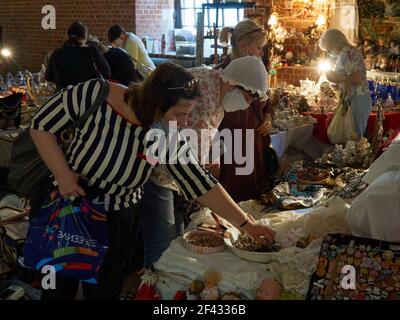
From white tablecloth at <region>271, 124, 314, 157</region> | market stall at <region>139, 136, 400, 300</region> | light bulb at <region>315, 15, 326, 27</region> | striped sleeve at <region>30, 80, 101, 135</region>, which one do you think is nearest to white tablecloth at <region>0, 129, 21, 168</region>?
white tablecloth at <region>271, 124, 314, 157</region>

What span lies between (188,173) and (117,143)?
27 centimetres

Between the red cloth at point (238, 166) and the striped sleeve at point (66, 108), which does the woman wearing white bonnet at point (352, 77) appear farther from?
the striped sleeve at point (66, 108)

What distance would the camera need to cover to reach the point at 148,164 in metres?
1.76

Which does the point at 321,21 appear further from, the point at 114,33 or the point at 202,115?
the point at 202,115

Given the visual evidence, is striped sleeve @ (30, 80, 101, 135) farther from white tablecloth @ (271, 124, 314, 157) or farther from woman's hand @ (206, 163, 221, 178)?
white tablecloth @ (271, 124, 314, 157)

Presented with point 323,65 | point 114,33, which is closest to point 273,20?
point 323,65

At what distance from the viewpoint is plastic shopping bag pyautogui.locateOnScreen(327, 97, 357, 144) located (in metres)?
4.61

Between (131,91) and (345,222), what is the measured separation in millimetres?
933

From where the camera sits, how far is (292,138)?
457cm

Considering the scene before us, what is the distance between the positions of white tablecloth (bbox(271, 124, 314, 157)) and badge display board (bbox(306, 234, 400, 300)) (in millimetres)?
2598

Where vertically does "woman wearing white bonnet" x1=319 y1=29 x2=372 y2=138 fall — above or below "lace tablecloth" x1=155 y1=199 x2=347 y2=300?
above

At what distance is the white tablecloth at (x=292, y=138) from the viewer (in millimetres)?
4269
